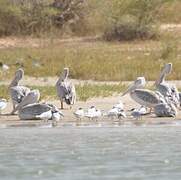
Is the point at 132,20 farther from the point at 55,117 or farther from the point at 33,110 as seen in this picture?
the point at 55,117

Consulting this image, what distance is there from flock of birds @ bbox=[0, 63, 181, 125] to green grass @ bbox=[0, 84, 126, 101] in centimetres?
108

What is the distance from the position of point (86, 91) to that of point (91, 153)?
7.73 meters

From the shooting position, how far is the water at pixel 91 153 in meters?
8.77

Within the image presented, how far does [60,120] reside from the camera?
47.6 ft

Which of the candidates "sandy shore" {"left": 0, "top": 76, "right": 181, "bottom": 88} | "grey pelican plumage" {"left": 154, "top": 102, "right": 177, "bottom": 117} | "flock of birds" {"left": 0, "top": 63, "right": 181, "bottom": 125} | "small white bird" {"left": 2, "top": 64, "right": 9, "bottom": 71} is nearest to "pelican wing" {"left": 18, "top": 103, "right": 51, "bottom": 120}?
"flock of birds" {"left": 0, "top": 63, "right": 181, "bottom": 125}

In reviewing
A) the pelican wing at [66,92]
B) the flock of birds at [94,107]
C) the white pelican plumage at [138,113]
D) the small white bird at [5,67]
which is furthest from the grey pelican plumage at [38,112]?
the small white bird at [5,67]

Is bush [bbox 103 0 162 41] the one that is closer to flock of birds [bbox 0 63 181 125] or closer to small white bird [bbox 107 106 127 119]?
flock of birds [bbox 0 63 181 125]

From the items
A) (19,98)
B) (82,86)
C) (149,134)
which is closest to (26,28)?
(82,86)

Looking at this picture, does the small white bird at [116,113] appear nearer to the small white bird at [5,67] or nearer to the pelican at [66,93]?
the pelican at [66,93]

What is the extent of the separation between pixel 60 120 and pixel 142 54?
12.2 m

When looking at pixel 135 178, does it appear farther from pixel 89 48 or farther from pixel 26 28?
pixel 26 28

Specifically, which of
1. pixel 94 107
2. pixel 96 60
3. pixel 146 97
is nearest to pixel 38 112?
pixel 94 107

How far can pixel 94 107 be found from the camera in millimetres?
14781

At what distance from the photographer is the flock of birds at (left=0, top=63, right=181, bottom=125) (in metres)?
14.3
